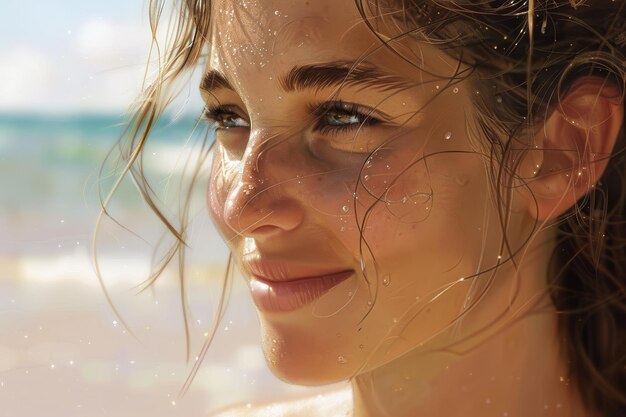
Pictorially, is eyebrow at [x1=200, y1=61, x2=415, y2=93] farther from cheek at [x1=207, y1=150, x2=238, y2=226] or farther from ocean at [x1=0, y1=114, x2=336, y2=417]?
ocean at [x1=0, y1=114, x2=336, y2=417]

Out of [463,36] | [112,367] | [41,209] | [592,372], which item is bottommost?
[592,372]

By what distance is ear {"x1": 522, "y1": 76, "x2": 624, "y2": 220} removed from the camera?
2.62 ft

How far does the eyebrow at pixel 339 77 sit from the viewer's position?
2.48 ft

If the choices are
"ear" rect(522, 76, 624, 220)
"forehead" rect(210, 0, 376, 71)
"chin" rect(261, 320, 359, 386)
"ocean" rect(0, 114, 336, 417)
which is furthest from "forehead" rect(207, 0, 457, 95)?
"ocean" rect(0, 114, 336, 417)

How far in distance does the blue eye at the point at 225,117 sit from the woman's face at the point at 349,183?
0.09 m

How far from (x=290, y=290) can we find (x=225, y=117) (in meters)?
0.23

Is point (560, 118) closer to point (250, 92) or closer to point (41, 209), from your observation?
point (250, 92)

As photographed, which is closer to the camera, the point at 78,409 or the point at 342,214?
the point at 342,214

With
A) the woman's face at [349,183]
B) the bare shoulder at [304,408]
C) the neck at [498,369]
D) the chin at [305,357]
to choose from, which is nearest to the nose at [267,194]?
the woman's face at [349,183]

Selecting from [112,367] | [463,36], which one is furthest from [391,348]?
[112,367]

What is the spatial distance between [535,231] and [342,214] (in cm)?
21

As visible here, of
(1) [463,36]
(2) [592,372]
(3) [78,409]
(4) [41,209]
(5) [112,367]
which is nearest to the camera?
(1) [463,36]

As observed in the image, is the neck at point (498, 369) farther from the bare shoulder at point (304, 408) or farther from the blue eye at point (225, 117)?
the blue eye at point (225, 117)

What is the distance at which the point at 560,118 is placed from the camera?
803 mm
